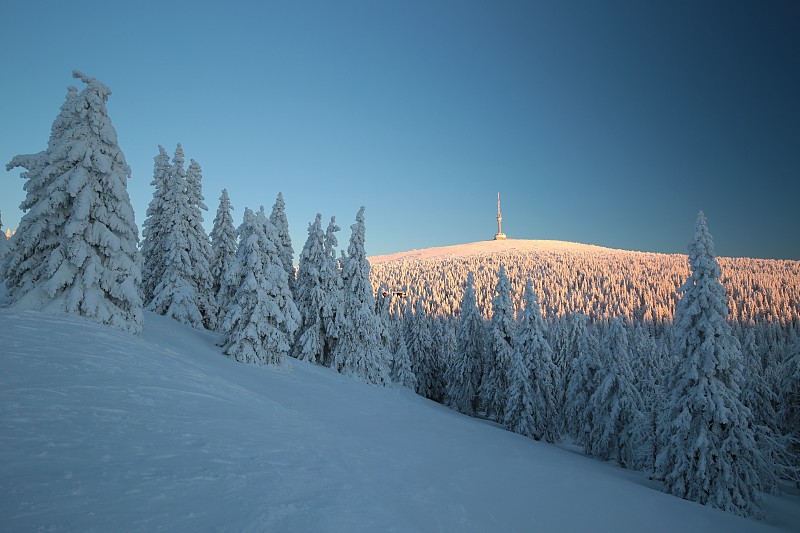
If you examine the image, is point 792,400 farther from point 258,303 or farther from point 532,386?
point 258,303

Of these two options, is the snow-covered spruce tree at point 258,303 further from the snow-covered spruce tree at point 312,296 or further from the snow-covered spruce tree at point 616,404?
the snow-covered spruce tree at point 616,404

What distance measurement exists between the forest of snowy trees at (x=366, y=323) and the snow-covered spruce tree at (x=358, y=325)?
0.13 m

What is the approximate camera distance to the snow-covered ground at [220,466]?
4742 millimetres

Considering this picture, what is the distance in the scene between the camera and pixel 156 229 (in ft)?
98.0

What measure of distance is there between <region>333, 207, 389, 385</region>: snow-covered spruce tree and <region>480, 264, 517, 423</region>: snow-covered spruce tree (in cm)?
1221

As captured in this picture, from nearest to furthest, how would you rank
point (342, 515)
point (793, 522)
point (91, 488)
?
point (91, 488), point (342, 515), point (793, 522)

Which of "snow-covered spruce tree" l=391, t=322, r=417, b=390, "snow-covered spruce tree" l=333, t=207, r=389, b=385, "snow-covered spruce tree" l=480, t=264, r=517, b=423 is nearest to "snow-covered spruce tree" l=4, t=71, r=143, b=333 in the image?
"snow-covered spruce tree" l=333, t=207, r=389, b=385

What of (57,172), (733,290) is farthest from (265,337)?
(733,290)

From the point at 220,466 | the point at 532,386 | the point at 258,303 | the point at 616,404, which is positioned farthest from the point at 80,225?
the point at 616,404

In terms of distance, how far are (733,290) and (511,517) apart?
201 metres

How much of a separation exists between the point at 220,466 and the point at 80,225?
1324cm

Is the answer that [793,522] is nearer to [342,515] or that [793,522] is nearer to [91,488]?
[342,515]

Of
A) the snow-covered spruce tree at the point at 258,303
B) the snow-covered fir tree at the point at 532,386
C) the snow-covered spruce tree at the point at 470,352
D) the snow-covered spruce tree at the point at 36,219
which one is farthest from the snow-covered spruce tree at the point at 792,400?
the snow-covered spruce tree at the point at 36,219

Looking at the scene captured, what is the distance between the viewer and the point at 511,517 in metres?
8.43
